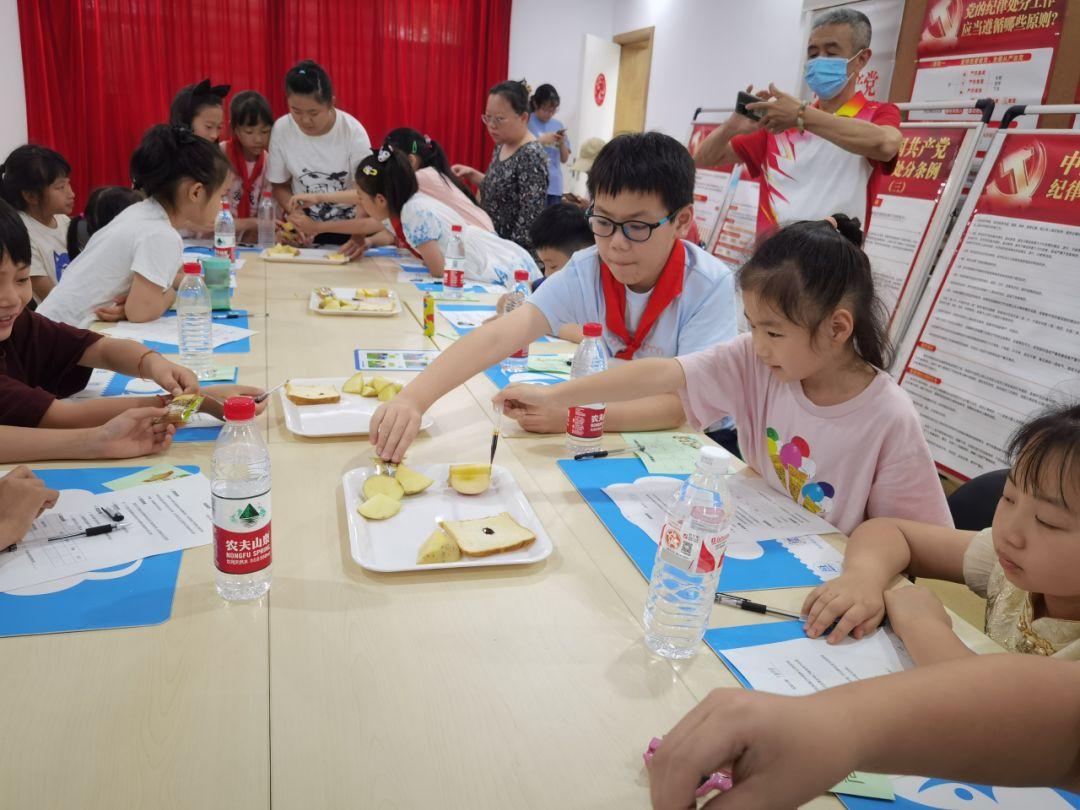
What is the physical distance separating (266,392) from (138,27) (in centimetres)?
540

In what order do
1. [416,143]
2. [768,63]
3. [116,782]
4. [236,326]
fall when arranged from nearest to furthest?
[116,782]
[236,326]
[416,143]
[768,63]

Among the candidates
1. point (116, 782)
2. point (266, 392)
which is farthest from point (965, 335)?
point (116, 782)

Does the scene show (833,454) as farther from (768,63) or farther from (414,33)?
(414,33)

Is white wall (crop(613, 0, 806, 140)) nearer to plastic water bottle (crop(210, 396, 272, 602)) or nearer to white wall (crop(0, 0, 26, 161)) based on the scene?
plastic water bottle (crop(210, 396, 272, 602))

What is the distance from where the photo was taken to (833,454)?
1346 millimetres

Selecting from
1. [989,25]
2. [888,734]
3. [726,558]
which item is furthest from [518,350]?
[989,25]

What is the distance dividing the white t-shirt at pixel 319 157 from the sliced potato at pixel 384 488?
113 inches

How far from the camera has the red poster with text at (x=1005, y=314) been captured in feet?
8.91

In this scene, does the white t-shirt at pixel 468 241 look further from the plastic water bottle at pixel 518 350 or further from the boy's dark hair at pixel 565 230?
the plastic water bottle at pixel 518 350

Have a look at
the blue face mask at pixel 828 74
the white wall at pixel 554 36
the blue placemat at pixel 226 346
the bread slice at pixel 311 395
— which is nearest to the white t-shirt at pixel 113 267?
the blue placemat at pixel 226 346

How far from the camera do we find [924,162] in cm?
336

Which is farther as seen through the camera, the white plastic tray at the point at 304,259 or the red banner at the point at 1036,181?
the white plastic tray at the point at 304,259

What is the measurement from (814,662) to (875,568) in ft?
0.76

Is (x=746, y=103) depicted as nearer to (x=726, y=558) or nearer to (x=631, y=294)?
(x=631, y=294)
